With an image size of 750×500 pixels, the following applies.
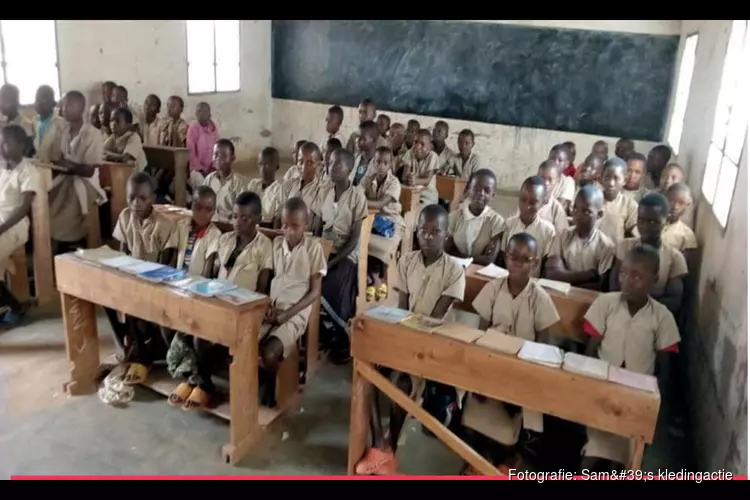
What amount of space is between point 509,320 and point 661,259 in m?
1.06

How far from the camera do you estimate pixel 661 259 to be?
324cm

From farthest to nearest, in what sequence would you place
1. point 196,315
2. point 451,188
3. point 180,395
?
1. point 451,188
2. point 180,395
3. point 196,315

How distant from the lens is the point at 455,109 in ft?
28.8

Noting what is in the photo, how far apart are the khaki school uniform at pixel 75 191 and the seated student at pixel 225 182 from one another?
3.07 ft

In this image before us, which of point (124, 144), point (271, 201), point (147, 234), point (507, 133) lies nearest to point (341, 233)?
point (271, 201)

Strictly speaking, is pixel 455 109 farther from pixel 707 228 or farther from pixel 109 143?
pixel 707 228

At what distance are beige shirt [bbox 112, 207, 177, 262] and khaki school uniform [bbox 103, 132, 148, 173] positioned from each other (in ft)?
6.22

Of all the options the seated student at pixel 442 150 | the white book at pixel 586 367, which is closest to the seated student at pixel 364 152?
the seated student at pixel 442 150

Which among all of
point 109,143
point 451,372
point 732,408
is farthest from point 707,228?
point 109,143

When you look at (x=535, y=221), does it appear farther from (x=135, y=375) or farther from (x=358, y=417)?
(x=135, y=375)

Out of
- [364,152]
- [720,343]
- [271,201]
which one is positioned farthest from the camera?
[364,152]

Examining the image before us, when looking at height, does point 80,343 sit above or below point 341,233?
below

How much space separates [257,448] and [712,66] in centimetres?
425

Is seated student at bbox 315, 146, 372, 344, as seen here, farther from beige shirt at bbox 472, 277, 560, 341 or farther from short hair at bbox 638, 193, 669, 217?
short hair at bbox 638, 193, 669, 217
